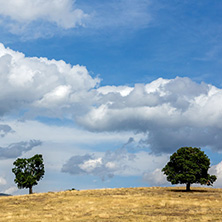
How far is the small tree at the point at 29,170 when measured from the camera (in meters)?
80.6

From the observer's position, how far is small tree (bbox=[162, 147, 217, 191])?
219 ft

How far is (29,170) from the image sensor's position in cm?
8212

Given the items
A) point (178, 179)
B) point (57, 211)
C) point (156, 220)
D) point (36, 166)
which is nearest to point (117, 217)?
point (156, 220)

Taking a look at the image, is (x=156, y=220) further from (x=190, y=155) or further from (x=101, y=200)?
(x=190, y=155)

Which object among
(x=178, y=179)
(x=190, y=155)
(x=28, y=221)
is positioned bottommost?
(x=28, y=221)

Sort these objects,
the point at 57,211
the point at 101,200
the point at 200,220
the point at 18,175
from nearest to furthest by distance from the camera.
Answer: the point at 200,220 < the point at 57,211 < the point at 101,200 < the point at 18,175

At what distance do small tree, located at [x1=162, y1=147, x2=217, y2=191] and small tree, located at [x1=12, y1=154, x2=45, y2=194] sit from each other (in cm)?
3116

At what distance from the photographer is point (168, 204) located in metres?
46.5

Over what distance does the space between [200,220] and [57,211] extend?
19.7 metres

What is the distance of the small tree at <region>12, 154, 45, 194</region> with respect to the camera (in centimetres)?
8062

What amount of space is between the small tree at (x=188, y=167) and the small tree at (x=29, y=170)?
102 feet

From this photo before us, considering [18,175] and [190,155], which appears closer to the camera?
[190,155]

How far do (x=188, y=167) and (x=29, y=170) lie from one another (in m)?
38.6

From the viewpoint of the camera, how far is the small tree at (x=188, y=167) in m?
66.6
